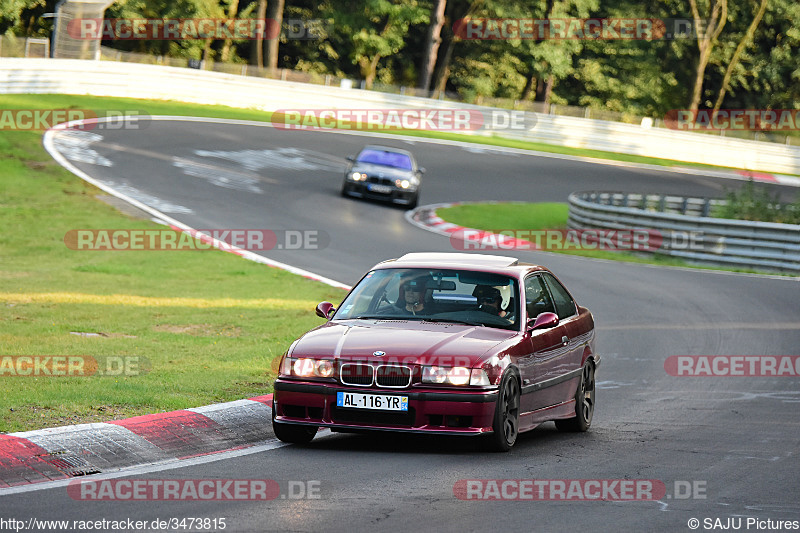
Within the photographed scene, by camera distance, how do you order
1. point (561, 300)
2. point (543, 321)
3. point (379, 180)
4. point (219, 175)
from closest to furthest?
1. point (543, 321)
2. point (561, 300)
3. point (379, 180)
4. point (219, 175)

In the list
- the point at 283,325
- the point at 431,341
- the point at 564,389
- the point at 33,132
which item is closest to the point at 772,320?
the point at 283,325

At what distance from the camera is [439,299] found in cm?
927

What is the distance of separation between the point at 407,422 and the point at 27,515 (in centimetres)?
293

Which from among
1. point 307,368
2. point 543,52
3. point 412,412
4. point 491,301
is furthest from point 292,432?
point 543,52

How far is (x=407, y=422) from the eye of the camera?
815cm

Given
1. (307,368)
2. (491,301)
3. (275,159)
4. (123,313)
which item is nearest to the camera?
(307,368)

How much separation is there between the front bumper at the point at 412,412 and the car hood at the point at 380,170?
21531 millimetres

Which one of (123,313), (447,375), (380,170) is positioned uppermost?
(447,375)

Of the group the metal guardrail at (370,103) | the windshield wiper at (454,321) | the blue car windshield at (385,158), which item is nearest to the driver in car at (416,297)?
the windshield wiper at (454,321)

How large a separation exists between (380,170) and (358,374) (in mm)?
21802

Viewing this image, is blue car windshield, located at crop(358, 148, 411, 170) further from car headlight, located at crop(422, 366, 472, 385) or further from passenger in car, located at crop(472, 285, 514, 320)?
car headlight, located at crop(422, 366, 472, 385)

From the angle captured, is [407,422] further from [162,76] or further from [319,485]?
[162,76]

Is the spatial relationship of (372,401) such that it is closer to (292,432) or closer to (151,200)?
(292,432)

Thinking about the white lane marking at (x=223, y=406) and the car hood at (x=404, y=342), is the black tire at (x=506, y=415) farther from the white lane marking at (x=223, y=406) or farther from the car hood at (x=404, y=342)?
the white lane marking at (x=223, y=406)
